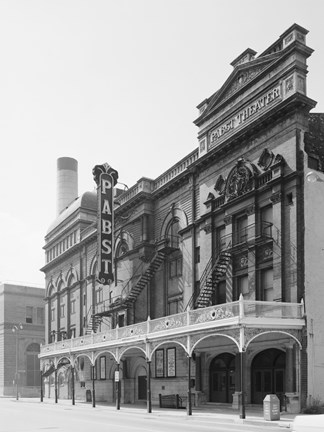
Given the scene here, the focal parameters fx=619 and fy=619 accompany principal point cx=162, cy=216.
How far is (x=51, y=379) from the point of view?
200 ft

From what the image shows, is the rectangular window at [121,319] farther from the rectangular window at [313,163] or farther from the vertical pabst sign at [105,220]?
the rectangular window at [313,163]

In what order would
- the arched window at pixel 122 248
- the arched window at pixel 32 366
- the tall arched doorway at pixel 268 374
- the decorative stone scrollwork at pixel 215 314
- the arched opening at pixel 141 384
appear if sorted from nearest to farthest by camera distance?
the decorative stone scrollwork at pixel 215 314, the tall arched doorway at pixel 268 374, the arched opening at pixel 141 384, the arched window at pixel 122 248, the arched window at pixel 32 366

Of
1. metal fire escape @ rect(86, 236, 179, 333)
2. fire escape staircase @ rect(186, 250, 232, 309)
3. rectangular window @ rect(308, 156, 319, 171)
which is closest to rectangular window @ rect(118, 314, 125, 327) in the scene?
metal fire escape @ rect(86, 236, 179, 333)

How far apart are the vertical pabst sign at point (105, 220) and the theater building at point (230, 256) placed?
10 cm

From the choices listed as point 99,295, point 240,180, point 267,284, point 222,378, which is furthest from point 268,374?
point 99,295

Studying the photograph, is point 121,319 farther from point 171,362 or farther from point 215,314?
point 215,314

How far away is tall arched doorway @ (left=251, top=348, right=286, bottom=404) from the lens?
3016cm

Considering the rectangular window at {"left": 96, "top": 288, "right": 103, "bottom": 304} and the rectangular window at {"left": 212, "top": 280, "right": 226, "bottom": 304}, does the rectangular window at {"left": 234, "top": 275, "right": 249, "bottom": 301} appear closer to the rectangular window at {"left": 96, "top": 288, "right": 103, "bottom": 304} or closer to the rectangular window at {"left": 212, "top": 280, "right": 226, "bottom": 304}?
the rectangular window at {"left": 212, "top": 280, "right": 226, "bottom": 304}

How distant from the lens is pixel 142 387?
43281mm

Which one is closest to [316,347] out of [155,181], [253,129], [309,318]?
[309,318]

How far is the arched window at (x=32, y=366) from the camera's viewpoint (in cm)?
7750

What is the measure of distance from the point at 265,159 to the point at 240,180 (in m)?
2.13

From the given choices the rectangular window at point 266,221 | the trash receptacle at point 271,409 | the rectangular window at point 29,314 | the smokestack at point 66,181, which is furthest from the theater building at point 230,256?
the rectangular window at point 29,314

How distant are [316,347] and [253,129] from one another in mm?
11389
